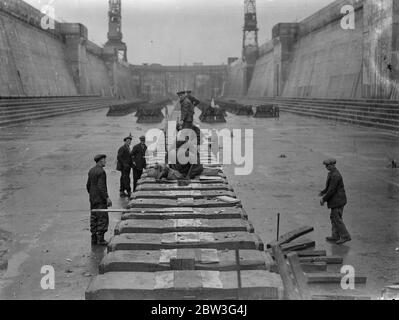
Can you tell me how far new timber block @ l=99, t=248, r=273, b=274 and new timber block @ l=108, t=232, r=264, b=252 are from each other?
147 mm

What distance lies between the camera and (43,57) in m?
41.8

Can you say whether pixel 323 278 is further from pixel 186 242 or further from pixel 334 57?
pixel 334 57

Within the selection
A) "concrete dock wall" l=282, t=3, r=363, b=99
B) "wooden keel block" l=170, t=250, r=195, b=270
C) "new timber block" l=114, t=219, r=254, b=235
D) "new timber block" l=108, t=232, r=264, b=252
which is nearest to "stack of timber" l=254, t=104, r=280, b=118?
"concrete dock wall" l=282, t=3, r=363, b=99

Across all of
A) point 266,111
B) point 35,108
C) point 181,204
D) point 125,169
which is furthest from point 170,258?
point 266,111

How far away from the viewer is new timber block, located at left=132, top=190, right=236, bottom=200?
19.7ft

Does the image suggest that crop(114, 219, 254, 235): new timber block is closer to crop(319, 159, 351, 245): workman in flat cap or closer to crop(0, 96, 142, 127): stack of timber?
crop(319, 159, 351, 245): workman in flat cap

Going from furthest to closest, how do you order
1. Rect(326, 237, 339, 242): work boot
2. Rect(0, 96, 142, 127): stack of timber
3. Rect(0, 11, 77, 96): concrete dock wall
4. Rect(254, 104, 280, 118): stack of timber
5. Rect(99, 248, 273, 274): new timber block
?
Rect(254, 104, 280, 118): stack of timber < Rect(0, 11, 77, 96): concrete dock wall < Rect(0, 96, 142, 127): stack of timber < Rect(326, 237, 339, 242): work boot < Rect(99, 248, 273, 274): new timber block

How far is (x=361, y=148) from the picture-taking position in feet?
54.7

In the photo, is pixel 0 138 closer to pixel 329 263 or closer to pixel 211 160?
pixel 211 160

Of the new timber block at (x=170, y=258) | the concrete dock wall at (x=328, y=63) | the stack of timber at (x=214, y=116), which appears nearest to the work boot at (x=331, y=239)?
the new timber block at (x=170, y=258)

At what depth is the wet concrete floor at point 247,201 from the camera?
5734mm

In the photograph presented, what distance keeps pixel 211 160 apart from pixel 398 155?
25.0 ft

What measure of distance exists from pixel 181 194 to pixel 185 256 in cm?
231

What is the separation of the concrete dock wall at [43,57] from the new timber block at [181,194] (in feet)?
82.3
